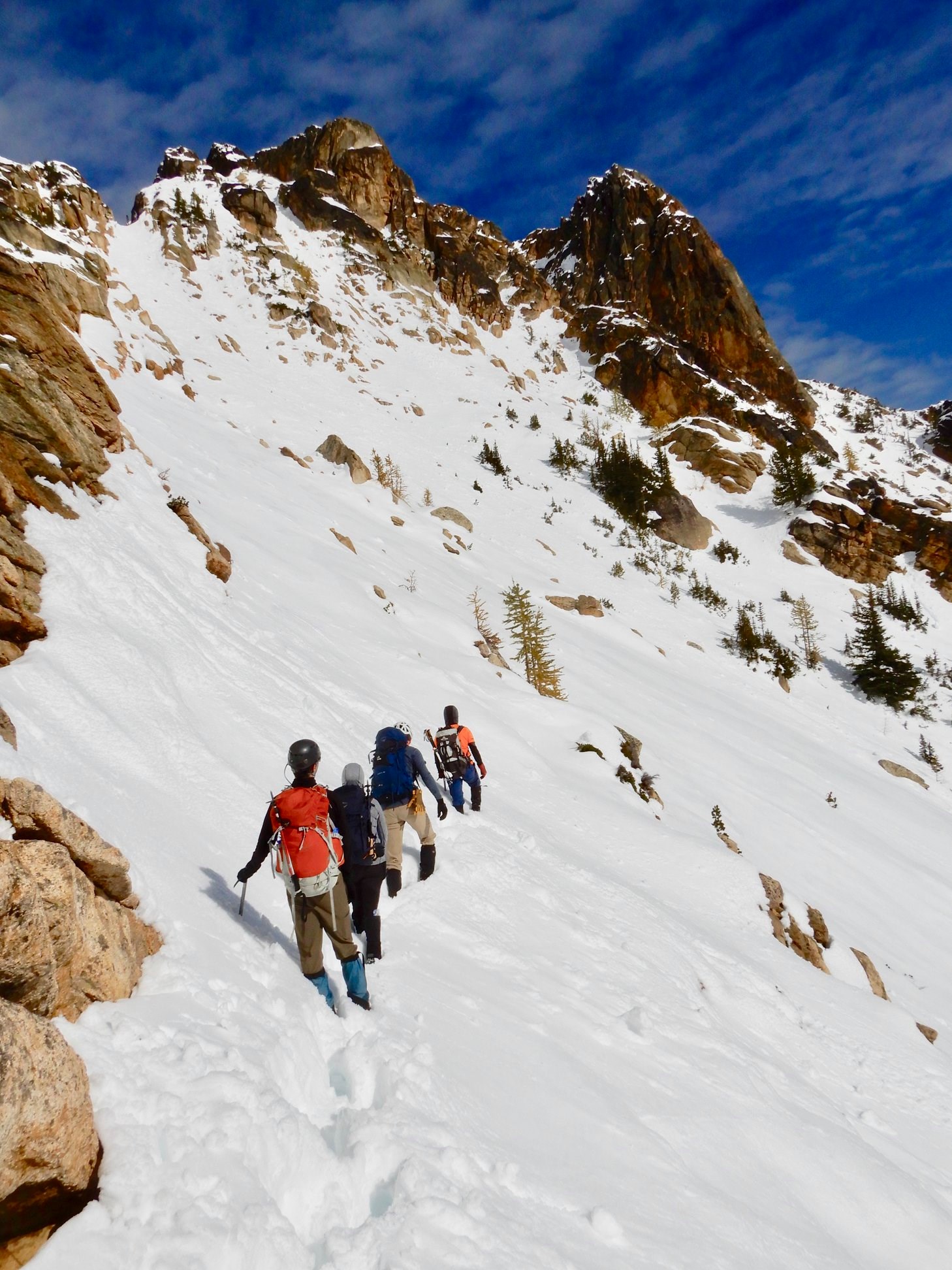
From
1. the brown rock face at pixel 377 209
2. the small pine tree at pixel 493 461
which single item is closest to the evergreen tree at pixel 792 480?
the small pine tree at pixel 493 461

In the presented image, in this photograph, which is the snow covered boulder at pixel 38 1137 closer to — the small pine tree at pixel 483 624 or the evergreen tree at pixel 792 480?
the small pine tree at pixel 483 624

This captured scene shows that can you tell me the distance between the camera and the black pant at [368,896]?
4.57 metres

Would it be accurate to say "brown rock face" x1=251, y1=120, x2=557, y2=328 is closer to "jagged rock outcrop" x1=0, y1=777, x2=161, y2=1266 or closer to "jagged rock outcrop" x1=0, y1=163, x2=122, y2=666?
"jagged rock outcrop" x1=0, y1=163, x2=122, y2=666

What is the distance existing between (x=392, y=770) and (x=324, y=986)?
2.30 m

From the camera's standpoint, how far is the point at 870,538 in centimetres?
3844

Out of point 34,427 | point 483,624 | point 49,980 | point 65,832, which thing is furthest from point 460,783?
point 483,624

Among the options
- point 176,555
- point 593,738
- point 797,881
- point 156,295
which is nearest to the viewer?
point 176,555

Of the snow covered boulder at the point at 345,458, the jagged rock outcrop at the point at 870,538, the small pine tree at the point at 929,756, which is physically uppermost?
the jagged rock outcrop at the point at 870,538

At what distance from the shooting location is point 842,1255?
142 inches

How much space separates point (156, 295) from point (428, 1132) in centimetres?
5155

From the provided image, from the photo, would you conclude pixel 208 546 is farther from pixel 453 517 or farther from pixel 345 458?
pixel 453 517

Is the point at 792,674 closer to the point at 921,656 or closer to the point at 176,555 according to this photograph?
the point at 921,656

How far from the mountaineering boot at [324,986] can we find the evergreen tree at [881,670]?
28375 mm

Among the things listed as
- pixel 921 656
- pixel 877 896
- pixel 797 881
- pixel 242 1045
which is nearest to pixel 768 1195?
pixel 242 1045
